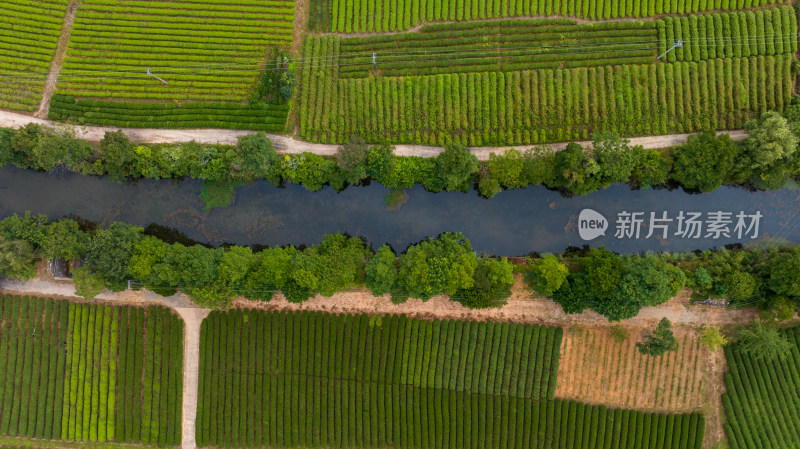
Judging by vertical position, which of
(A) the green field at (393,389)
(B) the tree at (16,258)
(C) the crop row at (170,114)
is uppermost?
(C) the crop row at (170,114)

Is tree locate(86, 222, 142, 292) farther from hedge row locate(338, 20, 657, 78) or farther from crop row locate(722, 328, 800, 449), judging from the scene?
crop row locate(722, 328, 800, 449)

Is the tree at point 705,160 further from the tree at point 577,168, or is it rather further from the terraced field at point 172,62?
the terraced field at point 172,62

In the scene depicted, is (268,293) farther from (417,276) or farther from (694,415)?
(694,415)

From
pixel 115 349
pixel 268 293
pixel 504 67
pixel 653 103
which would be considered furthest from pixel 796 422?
pixel 115 349

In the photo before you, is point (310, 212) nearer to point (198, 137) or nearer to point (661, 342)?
point (198, 137)

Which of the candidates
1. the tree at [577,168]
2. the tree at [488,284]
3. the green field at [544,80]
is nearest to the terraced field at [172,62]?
the green field at [544,80]

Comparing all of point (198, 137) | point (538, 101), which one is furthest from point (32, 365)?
point (538, 101)
